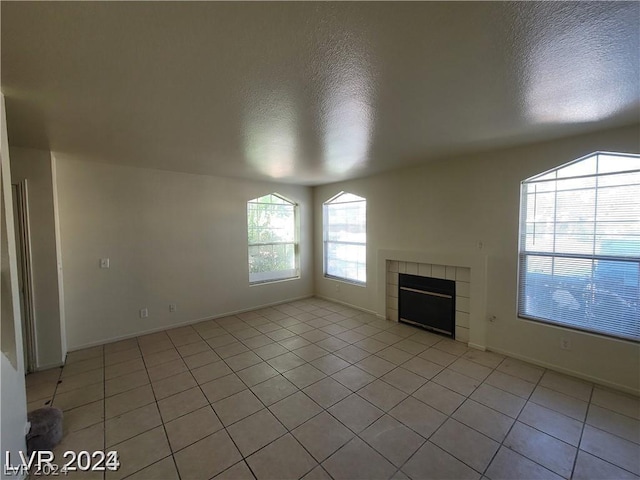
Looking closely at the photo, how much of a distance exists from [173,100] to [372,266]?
3810 mm

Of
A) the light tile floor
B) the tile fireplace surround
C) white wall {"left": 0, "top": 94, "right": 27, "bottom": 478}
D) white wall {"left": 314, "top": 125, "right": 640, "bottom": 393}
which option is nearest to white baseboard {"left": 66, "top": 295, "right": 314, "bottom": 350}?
the light tile floor

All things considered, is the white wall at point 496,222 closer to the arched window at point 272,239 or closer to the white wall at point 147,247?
the arched window at point 272,239

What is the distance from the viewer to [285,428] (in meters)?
2.09

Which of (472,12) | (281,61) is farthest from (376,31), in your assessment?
(281,61)

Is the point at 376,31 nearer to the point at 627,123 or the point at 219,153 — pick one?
the point at 219,153

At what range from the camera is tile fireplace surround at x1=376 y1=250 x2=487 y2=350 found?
3.38m

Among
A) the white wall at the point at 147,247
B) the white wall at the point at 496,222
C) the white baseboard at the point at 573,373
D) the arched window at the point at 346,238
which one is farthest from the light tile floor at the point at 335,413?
the arched window at the point at 346,238

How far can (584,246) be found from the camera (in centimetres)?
271

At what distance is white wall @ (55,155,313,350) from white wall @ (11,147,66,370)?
33cm

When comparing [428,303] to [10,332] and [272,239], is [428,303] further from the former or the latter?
[10,332]

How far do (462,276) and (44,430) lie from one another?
4314 mm

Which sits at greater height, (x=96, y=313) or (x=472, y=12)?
(x=472, y=12)

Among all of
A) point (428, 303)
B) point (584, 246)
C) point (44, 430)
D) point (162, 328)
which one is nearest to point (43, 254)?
point (162, 328)

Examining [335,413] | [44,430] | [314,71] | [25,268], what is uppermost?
[314,71]
